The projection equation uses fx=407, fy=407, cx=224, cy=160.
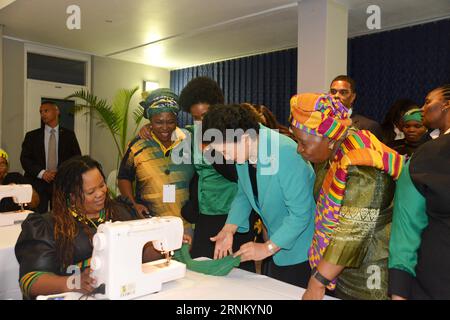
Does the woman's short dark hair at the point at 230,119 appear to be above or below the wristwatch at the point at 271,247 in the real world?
above

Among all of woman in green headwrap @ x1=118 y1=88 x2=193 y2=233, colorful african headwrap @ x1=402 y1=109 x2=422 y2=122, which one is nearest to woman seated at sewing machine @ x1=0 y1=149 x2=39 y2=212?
woman in green headwrap @ x1=118 y1=88 x2=193 y2=233

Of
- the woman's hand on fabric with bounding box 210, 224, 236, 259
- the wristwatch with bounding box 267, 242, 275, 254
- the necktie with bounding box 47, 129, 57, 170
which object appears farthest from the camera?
the necktie with bounding box 47, 129, 57, 170

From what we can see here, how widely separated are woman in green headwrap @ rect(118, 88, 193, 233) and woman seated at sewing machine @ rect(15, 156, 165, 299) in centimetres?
57

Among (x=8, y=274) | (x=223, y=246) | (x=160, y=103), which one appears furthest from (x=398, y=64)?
(x=8, y=274)

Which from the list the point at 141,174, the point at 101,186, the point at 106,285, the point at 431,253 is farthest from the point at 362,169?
the point at 141,174

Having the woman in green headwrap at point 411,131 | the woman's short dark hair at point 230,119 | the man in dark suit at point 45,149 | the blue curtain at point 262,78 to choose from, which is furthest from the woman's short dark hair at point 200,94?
the blue curtain at point 262,78

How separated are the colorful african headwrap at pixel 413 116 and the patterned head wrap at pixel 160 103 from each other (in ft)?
5.28

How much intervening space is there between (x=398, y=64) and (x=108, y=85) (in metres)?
4.33

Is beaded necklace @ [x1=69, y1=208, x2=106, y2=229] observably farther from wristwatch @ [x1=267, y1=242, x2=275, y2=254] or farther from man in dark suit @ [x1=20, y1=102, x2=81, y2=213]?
man in dark suit @ [x1=20, y1=102, x2=81, y2=213]

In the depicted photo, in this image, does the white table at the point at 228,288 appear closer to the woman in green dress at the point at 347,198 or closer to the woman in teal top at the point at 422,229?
the woman in green dress at the point at 347,198

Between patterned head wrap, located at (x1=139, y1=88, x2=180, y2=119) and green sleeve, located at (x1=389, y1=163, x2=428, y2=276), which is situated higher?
patterned head wrap, located at (x1=139, y1=88, x2=180, y2=119)

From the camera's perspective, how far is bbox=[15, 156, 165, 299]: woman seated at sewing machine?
4.61 feet

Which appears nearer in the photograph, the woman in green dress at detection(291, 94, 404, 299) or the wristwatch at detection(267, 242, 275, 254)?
the woman in green dress at detection(291, 94, 404, 299)

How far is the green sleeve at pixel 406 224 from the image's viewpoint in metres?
1.12
